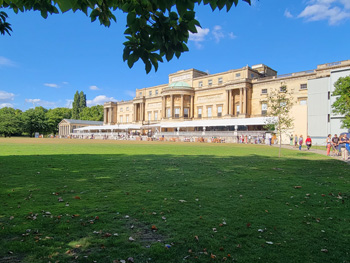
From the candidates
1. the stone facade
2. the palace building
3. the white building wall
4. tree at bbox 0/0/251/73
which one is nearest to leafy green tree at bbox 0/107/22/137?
the palace building

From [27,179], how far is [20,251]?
4784 millimetres

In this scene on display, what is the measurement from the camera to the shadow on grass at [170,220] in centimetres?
322

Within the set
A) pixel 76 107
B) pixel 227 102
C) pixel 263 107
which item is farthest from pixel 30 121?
pixel 263 107

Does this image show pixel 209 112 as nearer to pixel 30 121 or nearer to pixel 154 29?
pixel 30 121

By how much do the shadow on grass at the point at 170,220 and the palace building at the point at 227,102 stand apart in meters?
34.2

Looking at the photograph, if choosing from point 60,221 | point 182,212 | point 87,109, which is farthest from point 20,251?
point 87,109

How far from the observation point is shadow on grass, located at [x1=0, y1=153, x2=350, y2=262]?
3.22 m

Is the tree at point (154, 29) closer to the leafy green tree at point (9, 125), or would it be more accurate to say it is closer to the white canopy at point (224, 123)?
the white canopy at point (224, 123)

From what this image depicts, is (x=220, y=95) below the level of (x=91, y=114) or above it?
above

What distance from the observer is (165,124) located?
61.1 m

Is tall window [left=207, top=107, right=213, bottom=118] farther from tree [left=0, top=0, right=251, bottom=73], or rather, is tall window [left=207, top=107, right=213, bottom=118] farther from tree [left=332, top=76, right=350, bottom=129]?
tree [left=0, top=0, right=251, bottom=73]

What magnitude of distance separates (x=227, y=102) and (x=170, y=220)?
54711mm

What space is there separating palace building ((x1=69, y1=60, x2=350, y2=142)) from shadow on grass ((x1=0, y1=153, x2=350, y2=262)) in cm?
3424

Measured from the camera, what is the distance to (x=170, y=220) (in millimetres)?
4309
